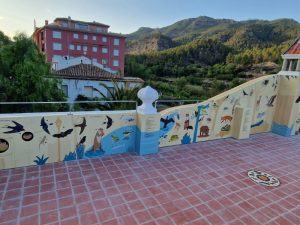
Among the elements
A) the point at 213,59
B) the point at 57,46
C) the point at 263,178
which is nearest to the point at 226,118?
the point at 263,178

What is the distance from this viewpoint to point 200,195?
3812mm

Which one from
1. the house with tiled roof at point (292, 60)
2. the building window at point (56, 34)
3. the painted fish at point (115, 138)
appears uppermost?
the building window at point (56, 34)

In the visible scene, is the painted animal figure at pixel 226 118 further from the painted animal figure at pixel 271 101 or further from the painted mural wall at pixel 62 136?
the painted mural wall at pixel 62 136

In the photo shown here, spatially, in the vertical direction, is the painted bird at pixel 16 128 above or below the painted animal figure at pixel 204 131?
above

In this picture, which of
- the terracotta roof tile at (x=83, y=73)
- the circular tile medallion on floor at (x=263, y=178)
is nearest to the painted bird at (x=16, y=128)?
the circular tile medallion on floor at (x=263, y=178)

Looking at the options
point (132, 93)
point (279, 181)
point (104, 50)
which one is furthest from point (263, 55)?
point (279, 181)

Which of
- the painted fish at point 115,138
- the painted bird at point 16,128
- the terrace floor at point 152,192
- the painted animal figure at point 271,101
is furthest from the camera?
the painted animal figure at point 271,101

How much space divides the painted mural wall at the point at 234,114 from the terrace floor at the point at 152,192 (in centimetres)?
84

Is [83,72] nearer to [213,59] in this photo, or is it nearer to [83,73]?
[83,73]

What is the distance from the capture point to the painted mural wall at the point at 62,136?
4180 millimetres

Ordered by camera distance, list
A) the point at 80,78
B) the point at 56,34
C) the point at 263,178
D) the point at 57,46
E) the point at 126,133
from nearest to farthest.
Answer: the point at 263,178, the point at 126,133, the point at 80,78, the point at 56,34, the point at 57,46

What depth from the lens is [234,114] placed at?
23.0 ft

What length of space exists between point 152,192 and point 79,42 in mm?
43084

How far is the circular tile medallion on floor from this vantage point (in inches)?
173
